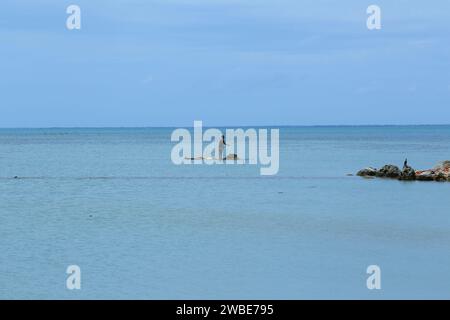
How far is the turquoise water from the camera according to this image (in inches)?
648

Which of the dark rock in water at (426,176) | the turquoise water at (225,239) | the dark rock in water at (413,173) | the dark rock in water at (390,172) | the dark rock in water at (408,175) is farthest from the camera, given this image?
the dark rock in water at (390,172)

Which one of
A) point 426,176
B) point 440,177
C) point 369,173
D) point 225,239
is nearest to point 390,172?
point 369,173

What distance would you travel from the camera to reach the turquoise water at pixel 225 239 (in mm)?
16469

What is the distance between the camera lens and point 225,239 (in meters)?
21.7

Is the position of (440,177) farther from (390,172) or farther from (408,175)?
(390,172)

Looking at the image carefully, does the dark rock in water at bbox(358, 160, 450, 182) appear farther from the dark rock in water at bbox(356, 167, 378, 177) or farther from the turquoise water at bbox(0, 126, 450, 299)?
the turquoise water at bbox(0, 126, 450, 299)

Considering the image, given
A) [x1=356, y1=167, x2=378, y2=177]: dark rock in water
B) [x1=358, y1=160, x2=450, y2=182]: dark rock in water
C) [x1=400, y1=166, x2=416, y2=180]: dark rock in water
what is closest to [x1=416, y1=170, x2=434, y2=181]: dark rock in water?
[x1=358, y1=160, x2=450, y2=182]: dark rock in water

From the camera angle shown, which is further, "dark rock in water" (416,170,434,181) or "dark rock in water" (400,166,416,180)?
"dark rock in water" (400,166,416,180)

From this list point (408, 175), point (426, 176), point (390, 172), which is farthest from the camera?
point (390, 172)

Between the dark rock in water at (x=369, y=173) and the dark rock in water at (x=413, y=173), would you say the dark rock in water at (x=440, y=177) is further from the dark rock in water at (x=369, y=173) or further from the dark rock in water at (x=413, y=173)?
the dark rock in water at (x=369, y=173)

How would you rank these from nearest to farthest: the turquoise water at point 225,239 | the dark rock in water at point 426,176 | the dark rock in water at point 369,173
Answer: the turquoise water at point 225,239
the dark rock in water at point 426,176
the dark rock in water at point 369,173

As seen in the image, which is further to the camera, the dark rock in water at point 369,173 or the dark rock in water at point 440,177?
the dark rock in water at point 369,173

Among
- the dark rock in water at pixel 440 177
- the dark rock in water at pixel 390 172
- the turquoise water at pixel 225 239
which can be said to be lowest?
the turquoise water at pixel 225 239

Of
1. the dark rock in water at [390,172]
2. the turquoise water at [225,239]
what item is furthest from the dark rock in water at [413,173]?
the turquoise water at [225,239]
